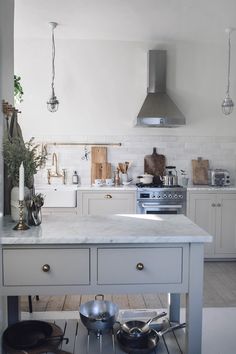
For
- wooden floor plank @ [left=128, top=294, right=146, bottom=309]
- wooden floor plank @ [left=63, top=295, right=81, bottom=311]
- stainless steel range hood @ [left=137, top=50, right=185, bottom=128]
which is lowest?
wooden floor plank @ [left=128, top=294, right=146, bottom=309]

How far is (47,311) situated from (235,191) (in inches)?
112

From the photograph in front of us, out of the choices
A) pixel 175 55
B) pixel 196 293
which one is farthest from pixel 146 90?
pixel 196 293

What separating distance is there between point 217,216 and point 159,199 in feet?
2.66

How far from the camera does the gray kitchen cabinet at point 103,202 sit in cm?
468

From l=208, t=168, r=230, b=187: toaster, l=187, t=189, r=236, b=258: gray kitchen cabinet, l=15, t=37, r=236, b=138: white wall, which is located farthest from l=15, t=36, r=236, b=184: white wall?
l=187, t=189, r=236, b=258: gray kitchen cabinet

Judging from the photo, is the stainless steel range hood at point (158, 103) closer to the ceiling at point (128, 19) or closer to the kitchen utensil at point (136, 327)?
the ceiling at point (128, 19)

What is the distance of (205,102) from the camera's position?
5352 millimetres

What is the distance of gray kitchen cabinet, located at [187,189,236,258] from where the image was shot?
473 cm

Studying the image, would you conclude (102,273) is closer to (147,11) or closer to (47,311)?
(47,311)

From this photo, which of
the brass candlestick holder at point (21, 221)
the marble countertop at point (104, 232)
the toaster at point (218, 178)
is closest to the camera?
the marble countertop at point (104, 232)

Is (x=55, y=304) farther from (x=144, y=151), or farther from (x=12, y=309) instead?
(x=144, y=151)

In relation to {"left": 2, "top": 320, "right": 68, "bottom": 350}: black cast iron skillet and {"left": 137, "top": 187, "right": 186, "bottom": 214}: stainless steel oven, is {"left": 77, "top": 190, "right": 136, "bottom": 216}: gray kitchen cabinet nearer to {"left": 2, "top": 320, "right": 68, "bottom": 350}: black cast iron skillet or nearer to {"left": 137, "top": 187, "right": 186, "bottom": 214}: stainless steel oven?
{"left": 137, "top": 187, "right": 186, "bottom": 214}: stainless steel oven

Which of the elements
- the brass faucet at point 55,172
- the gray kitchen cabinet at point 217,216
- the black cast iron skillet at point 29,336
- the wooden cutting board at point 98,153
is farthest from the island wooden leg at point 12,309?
the wooden cutting board at point 98,153

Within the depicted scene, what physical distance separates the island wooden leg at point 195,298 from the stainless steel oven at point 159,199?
2755 mm
